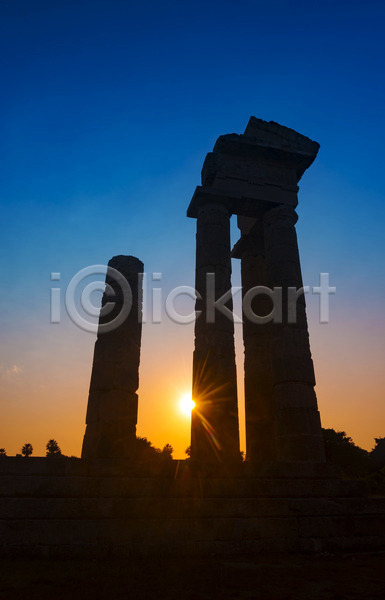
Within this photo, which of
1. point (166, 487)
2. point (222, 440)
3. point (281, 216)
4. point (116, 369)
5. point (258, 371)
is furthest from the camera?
point (281, 216)

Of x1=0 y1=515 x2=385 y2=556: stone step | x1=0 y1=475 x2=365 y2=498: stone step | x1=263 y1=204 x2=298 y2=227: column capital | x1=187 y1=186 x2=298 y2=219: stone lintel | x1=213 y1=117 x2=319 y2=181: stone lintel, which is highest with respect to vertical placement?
x1=213 y1=117 x2=319 y2=181: stone lintel

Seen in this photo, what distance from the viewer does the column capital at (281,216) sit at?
48.6 feet

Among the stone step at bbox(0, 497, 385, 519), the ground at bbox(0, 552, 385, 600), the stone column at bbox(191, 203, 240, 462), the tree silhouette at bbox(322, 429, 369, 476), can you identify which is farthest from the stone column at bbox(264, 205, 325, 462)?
the tree silhouette at bbox(322, 429, 369, 476)

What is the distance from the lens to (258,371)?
48.1 ft

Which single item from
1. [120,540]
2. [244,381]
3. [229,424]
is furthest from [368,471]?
[120,540]

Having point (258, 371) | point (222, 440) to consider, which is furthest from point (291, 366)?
point (222, 440)

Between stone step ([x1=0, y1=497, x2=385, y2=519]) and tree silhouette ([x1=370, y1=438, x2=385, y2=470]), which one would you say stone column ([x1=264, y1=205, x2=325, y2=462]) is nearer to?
stone step ([x1=0, y1=497, x2=385, y2=519])

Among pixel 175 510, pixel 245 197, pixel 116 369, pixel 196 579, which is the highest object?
pixel 245 197

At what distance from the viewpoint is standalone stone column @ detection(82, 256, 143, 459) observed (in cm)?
1096

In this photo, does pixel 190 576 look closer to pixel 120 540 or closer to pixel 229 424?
pixel 120 540

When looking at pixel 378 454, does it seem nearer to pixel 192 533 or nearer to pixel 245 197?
A: pixel 245 197

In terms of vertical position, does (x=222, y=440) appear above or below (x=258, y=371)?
below

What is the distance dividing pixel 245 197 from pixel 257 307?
4391 mm

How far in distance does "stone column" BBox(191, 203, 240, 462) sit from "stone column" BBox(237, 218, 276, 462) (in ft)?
6.57
